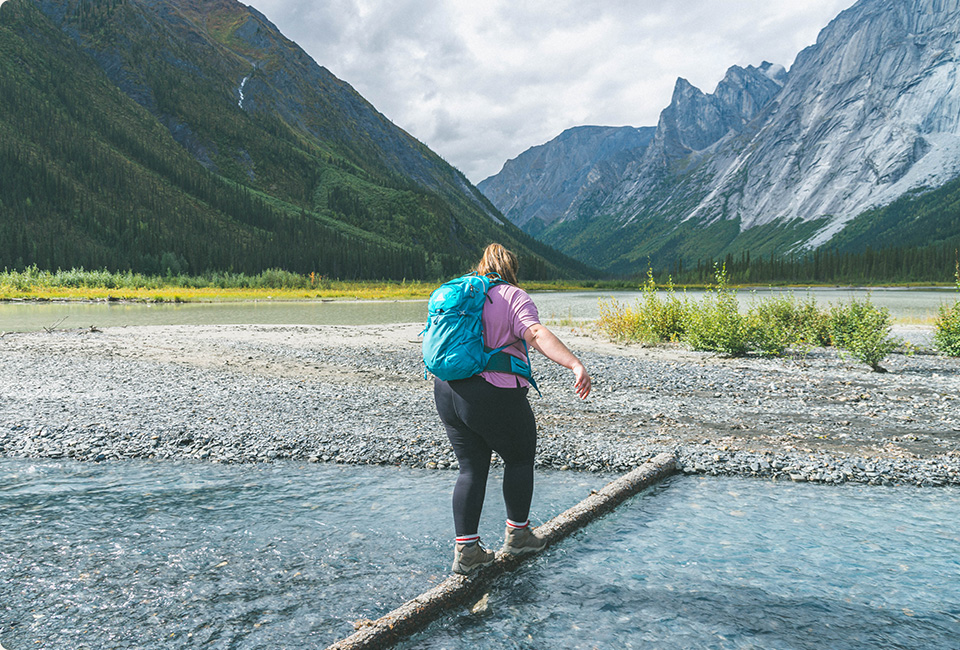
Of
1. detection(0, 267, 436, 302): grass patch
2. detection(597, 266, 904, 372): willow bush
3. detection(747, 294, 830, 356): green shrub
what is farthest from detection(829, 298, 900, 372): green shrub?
detection(0, 267, 436, 302): grass patch

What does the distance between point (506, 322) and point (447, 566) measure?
249 centimetres

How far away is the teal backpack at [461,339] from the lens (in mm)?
4250

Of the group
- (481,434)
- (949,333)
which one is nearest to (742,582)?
(481,434)

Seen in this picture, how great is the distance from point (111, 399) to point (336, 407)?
5118 mm

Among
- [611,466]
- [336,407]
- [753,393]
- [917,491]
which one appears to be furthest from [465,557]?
[753,393]

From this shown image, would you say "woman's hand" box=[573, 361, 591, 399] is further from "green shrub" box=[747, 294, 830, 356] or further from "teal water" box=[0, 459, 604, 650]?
"green shrub" box=[747, 294, 830, 356]

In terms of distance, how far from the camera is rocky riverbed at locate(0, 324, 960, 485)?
340 inches

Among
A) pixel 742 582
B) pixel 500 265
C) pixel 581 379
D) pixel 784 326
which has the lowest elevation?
pixel 742 582

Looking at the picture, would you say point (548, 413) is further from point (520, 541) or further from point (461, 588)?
point (461, 588)

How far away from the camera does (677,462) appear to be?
8055mm

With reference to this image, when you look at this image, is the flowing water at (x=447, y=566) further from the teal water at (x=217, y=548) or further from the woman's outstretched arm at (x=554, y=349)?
the woman's outstretched arm at (x=554, y=349)

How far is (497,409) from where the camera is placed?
436 cm

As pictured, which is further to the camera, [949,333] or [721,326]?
[721,326]

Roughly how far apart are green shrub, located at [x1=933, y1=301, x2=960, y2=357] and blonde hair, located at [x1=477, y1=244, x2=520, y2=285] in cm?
2093
